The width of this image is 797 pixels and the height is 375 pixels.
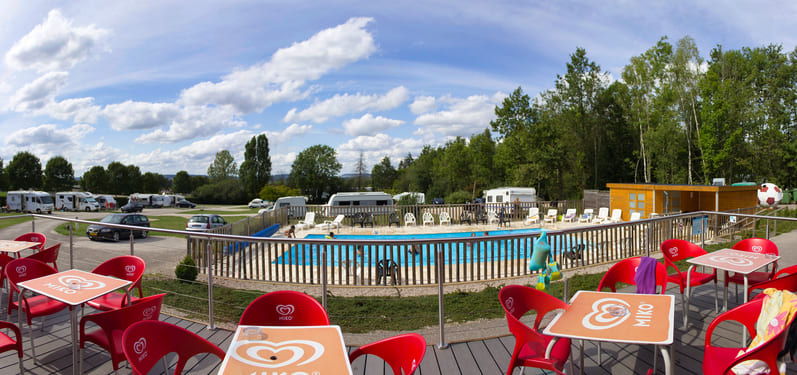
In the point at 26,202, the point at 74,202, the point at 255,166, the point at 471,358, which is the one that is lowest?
the point at 74,202

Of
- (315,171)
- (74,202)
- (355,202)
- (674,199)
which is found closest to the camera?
(674,199)

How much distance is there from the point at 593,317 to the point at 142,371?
2.28 m

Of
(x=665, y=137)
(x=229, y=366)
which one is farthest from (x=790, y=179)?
(x=229, y=366)

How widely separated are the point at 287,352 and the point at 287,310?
64 cm

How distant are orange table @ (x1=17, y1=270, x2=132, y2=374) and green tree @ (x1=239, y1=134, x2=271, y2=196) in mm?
56213

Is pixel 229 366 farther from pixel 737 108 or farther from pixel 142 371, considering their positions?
pixel 737 108

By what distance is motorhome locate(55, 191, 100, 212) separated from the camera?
39.2m

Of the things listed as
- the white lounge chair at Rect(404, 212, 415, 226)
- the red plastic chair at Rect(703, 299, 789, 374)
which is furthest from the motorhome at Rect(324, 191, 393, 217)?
the red plastic chair at Rect(703, 299, 789, 374)

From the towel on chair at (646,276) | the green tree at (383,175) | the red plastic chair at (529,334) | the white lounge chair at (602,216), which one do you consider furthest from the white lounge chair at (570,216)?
the green tree at (383,175)

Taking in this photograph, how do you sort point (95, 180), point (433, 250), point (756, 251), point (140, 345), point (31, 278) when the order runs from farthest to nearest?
point (95, 180) → point (433, 250) → point (756, 251) → point (31, 278) → point (140, 345)

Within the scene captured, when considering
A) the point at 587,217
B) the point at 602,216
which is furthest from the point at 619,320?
the point at 587,217

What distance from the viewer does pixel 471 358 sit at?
2807 mm

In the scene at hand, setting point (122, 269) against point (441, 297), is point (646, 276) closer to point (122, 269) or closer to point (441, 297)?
point (441, 297)

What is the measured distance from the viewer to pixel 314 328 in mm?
2082
